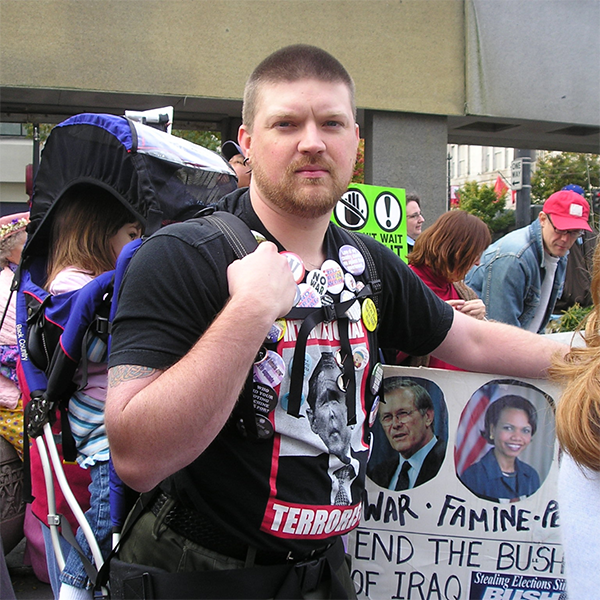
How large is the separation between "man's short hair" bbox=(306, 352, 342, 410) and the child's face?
1.43 m

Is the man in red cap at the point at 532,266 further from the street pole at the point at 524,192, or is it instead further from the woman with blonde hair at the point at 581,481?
the street pole at the point at 524,192

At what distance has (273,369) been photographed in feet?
5.62

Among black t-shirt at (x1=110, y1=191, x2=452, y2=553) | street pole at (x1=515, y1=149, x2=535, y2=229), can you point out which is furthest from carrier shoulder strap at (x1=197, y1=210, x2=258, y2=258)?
street pole at (x1=515, y1=149, x2=535, y2=229)

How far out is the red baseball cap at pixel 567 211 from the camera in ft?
16.0

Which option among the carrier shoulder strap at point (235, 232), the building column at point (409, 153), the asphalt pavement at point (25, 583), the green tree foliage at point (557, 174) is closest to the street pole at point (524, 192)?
the building column at point (409, 153)

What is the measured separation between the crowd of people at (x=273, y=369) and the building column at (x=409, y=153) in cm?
678

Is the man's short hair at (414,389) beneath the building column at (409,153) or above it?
beneath

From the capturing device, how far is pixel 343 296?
1.92 metres

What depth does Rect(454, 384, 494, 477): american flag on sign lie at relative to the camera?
8.50 feet

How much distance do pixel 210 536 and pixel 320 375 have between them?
1.68 feet

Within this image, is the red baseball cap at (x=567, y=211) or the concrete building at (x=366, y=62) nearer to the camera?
the red baseball cap at (x=567, y=211)

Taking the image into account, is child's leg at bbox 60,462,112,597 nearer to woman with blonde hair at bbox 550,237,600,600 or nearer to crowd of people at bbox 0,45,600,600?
crowd of people at bbox 0,45,600,600

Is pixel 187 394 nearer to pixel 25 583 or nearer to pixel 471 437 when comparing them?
pixel 471 437

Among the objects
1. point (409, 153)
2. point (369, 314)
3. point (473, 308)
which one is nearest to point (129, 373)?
point (369, 314)
